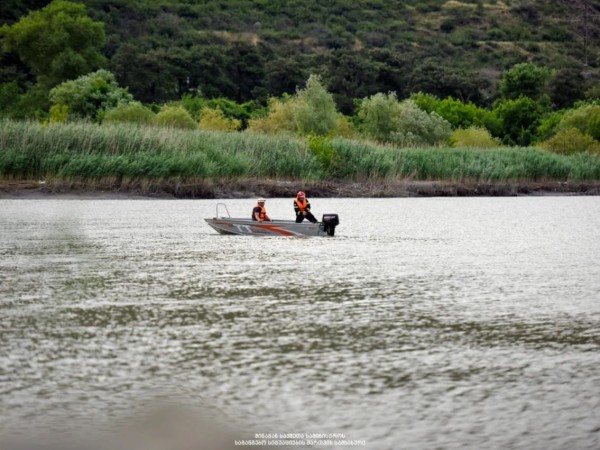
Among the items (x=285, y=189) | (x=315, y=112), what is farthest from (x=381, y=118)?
(x=285, y=189)

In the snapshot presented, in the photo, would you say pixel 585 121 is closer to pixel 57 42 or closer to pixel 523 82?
pixel 523 82

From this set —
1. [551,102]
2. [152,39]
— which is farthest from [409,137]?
[152,39]

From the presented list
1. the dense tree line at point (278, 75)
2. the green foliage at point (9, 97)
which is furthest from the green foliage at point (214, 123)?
the green foliage at point (9, 97)

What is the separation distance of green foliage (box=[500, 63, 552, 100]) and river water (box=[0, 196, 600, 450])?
103 m

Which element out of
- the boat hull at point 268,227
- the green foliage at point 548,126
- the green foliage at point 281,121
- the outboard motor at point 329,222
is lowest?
the boat hull at point 268,227

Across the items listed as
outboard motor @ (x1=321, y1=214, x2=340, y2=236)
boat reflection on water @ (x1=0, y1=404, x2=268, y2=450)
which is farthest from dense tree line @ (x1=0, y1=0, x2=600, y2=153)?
boat reflection on water @ (x1=0, y1=404, x2=268, y2=450)

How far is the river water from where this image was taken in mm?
8961

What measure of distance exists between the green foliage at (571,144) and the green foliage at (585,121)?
20.5 feet

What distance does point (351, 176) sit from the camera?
202 ft

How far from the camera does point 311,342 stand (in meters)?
12.4

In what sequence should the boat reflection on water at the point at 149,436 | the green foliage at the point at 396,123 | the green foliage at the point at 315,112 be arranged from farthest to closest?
the green foliage at the point at 396,123
the green foliage at the point at 315,112
the boat reflection on water at the point at 149,436

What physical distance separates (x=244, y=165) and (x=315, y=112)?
25.8 meters

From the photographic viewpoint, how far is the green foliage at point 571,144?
81.4 m

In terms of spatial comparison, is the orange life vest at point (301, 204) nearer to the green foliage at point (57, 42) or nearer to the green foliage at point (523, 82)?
the green foliage at point (57, 42)
